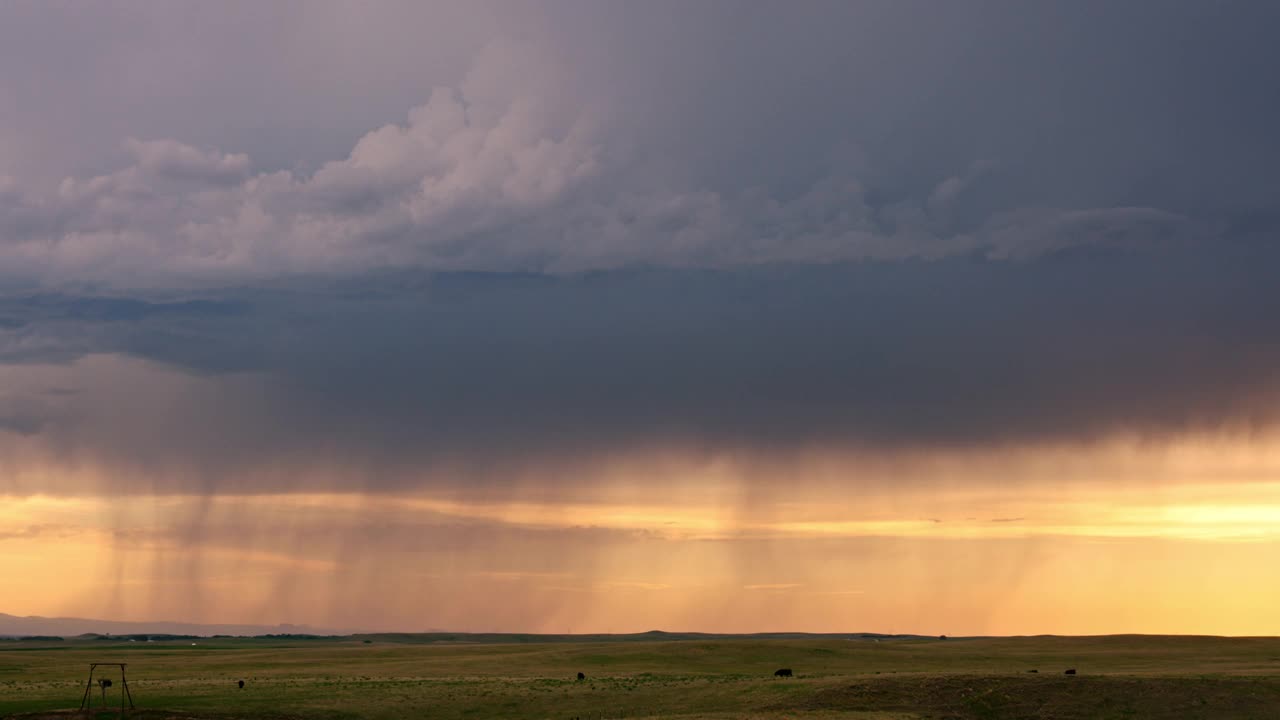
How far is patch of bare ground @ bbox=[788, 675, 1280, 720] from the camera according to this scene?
214ft

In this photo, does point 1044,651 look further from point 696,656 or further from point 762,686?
point 762,686

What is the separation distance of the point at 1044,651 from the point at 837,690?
236 feet

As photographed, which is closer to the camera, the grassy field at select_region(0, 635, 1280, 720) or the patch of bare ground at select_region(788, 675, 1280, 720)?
the patch of bare ground at select_region(788, 675, 1280, 720)

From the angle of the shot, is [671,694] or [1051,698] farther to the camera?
[671,694]

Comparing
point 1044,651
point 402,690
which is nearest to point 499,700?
point 402,690

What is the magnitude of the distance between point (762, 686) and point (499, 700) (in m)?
15.3

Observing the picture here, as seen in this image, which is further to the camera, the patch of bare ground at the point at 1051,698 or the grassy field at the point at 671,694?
the grassy field at the point at 671,694

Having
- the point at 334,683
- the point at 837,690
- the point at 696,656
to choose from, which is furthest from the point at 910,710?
the point at 696,656

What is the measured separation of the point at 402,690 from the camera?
76188 millimetres

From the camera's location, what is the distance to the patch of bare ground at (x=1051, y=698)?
6525 centimetres

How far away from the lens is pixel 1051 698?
6712 cm

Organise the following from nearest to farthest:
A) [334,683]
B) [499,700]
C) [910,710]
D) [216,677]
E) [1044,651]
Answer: [910,710] → [499,700] → [334,683] → [216,677] → [1044,651]

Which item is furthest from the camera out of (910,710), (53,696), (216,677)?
(216,677)

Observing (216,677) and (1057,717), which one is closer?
(1057,717)
